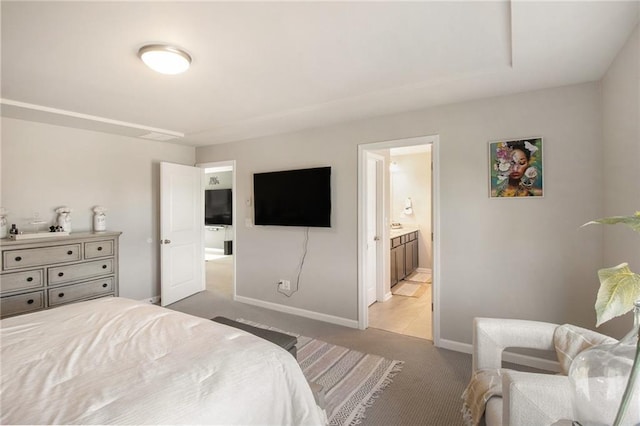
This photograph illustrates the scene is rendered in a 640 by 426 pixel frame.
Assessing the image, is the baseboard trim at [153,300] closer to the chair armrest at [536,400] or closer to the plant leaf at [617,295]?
the chair armrest at [536,400]

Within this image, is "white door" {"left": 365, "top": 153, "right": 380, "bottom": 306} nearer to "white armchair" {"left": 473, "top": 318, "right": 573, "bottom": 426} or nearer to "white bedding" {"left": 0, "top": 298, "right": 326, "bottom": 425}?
"white armchair" {"left": 473, "top": 318, "right": 573, "bottom": 426}

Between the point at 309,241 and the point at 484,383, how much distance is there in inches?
99.1

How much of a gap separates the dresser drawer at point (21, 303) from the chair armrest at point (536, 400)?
3991 millimetres

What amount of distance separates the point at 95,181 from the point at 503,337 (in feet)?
15.2

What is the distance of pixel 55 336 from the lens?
151 centimetres

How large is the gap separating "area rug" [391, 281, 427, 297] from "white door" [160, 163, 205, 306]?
10.5ft

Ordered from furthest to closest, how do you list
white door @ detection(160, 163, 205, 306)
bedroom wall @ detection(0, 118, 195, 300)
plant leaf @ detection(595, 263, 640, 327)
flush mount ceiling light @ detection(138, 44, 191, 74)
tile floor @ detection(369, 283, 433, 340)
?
white door @ detection(160, 163, 205, 306) → tile floor @ detection(369, 283, 433, 340) → bedroom wall @ detection(0, 118, 195, 300) → flush mount ceiling light @ detection(138, 44, 191, 74) → plant leaf @ detection(595, 263, 640, 327)

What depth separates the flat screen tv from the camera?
8172 millimetres

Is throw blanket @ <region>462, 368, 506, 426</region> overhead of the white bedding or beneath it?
beneath

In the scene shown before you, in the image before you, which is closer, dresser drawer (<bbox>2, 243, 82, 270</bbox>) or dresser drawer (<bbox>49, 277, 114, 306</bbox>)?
dresser drawer (<bbox>2, 243, 82, 270</bbox>)

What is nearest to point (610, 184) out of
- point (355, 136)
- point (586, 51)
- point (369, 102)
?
point (586, 51)

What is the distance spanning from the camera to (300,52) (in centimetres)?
199

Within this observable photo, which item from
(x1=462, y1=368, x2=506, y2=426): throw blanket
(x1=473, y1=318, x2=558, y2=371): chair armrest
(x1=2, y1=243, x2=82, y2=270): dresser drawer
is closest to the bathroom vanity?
(x1=473, y1=318, x2=558, y2=371): chair armrest

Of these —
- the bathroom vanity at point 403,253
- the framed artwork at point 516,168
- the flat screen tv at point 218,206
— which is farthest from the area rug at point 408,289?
the flat screen tv at point 218,206
